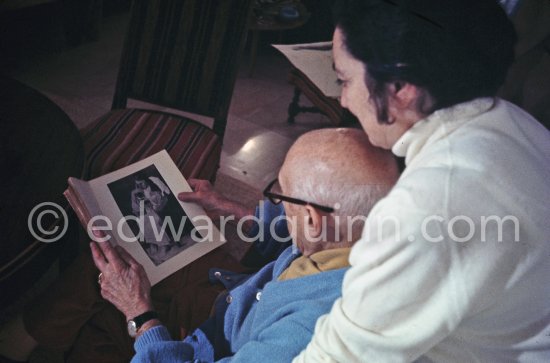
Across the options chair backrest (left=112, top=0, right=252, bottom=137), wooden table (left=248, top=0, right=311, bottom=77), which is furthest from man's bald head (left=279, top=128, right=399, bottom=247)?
wooden table (left=248, top=0, right=311, bottom=77)

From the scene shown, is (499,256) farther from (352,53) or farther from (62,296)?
(62,296)

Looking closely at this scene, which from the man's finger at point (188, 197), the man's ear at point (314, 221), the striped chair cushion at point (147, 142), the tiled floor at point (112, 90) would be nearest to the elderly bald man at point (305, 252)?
the man's ear at point (314, 221)

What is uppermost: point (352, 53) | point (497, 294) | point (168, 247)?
point (352, 53)

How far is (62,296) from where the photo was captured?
3.08 feet

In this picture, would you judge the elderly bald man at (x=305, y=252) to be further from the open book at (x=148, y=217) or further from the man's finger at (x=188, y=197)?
the man's finger at (x=188, y=197)

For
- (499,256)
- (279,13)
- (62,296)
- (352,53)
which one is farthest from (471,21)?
(279,13)

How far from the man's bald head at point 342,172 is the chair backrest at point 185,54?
987mm

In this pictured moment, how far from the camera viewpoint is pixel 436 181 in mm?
371

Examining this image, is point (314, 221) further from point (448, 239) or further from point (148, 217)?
point (148, 217)

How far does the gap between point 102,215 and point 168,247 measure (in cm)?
16

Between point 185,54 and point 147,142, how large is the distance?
14.3 inches

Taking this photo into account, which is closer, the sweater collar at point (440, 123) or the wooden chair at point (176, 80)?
the sweater collar at point (440, 123)

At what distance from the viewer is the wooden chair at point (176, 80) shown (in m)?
1.37
